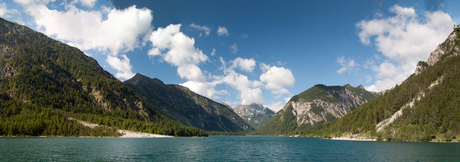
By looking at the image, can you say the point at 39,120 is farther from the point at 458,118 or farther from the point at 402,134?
the point at 458,118

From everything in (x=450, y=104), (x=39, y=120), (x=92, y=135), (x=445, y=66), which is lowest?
(x=92, y=135)

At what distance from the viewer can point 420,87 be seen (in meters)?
191

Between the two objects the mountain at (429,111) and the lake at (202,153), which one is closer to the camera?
the lake at (202,153)

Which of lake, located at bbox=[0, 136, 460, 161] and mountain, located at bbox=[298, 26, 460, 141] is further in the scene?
mountain, located at bbox=[298, 26, 460, 141]

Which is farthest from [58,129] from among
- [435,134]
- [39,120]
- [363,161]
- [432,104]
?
[432,104]

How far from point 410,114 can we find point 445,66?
2378 inches

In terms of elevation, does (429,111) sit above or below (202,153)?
above

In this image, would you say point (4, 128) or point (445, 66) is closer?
point (4, 128)

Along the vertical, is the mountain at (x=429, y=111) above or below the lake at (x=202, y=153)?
above

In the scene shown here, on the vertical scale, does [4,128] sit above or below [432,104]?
below

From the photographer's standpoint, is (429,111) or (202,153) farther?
(429,111)

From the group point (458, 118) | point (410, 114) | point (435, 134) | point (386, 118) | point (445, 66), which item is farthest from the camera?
point (386, 118)

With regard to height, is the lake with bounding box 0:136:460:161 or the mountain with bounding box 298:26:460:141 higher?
the mountain with bounding box 298:26:460:141

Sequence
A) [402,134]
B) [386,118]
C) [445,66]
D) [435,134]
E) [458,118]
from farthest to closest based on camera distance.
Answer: [386,118]
[445,66]
[402,134]
[435,134]
[458,118]
